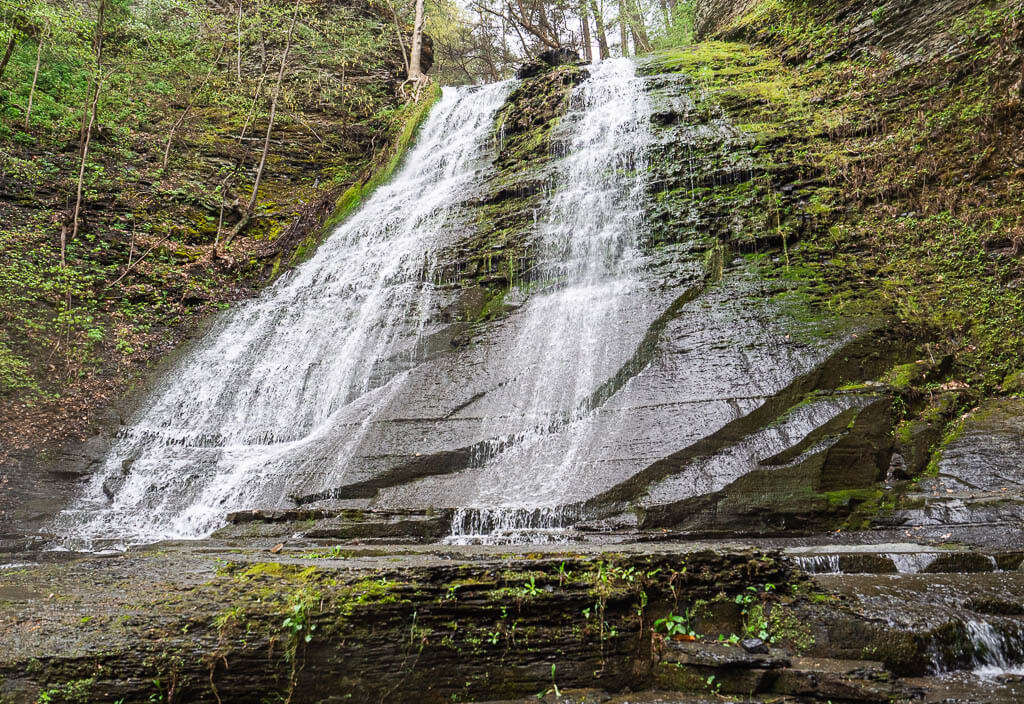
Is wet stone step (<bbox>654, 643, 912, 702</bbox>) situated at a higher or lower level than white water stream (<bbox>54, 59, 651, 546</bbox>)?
lower

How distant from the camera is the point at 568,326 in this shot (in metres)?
9.05

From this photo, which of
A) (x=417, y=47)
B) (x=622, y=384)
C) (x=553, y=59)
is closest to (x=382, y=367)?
(x=622, y=384)

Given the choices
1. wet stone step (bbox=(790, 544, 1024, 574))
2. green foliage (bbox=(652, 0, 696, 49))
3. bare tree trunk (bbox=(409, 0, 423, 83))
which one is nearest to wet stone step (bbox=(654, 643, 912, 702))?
wet stone step (bbox=(790, 544, 1024, 574))

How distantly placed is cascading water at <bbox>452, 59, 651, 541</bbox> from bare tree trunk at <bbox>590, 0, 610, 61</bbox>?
12707 millimetres

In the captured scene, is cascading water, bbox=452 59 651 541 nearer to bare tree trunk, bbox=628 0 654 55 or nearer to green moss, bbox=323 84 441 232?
green moss, bbox=323 84 441 232

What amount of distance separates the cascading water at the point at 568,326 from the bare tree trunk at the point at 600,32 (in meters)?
12.7

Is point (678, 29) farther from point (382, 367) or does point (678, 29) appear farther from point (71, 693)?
point (71, 693)

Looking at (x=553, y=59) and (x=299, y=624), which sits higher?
(x=553, y=59)

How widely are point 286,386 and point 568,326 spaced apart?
192 inches

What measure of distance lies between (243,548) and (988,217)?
1032 cm

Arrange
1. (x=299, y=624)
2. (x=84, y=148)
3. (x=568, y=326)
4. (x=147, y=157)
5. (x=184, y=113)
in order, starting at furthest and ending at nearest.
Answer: (x=184, y=113), (x=147, y=157), (x=84, y=148), (x=568, y=326), (x=299, y=624)

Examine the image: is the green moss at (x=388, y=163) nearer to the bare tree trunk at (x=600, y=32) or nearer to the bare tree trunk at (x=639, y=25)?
the bare tree trunk at (x=600, y=32)

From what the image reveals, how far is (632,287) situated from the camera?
9.25 m

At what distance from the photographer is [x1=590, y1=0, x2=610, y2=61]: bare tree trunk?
948 inches
